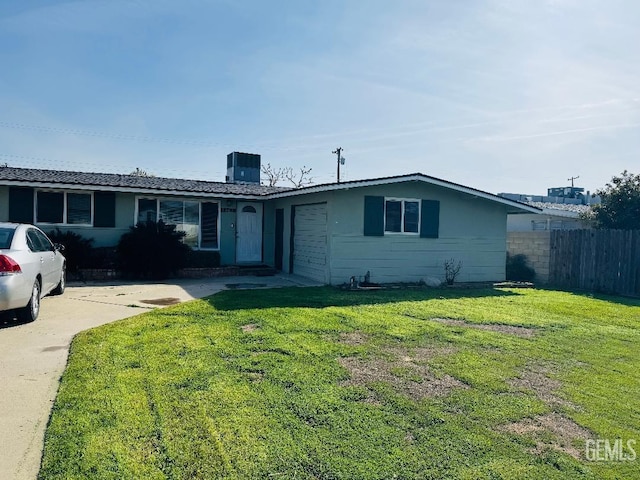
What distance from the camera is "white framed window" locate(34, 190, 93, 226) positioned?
13625mm

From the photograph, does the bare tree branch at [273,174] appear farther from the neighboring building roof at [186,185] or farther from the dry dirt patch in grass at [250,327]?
the dry dirt patch in grass at [250,327]

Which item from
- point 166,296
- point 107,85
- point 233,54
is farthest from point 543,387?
point 107,85

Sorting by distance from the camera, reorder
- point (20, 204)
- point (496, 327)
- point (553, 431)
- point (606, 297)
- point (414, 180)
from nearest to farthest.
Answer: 1. point (553, 431)
2. point (496, 327)
3. point (606, 297)
4. point (414, 180)
5. point (20, 204)

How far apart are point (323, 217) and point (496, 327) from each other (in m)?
6.48

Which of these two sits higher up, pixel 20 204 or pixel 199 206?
pixel 199 206

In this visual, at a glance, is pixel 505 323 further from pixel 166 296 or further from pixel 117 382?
pixel 166 296

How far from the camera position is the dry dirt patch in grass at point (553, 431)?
3.47 meters

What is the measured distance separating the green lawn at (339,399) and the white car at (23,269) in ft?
3.96

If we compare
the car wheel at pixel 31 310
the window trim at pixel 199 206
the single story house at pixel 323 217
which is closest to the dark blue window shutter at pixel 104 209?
the single story house at pixel 323 217

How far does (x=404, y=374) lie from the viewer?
16.5ft

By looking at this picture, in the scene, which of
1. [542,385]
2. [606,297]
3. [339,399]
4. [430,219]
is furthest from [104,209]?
[606,297]

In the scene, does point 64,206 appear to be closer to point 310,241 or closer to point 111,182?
point 111,182

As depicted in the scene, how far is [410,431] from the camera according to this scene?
3.63 metres

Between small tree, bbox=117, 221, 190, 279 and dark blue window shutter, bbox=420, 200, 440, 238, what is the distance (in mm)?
7229
